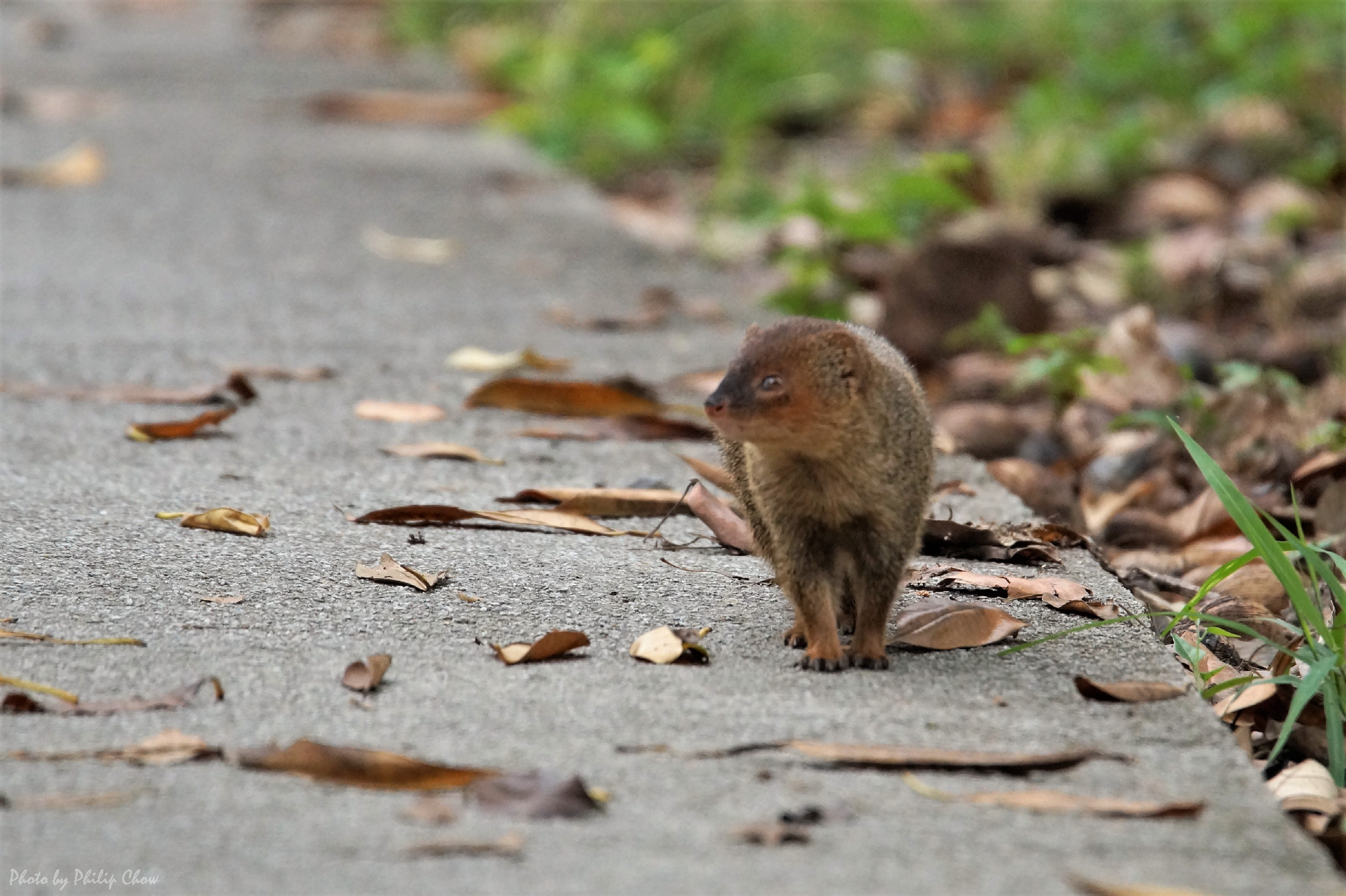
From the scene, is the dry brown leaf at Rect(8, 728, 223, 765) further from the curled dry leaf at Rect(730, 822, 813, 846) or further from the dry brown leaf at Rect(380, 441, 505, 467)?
the dry brown leaf at Rect(380, 441, 505, 467)

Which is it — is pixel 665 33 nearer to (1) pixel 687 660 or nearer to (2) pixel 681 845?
(1) pixel 687 660

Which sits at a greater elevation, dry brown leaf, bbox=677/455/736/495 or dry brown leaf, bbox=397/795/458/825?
dry brown leaf, bbox=397/795/458/825

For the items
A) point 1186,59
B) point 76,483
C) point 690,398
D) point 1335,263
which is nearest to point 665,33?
point 1186,59

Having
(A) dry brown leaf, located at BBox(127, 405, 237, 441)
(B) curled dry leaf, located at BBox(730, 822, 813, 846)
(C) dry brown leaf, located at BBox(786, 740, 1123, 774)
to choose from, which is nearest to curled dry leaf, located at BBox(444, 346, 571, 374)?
(A) dry brown leaf, located at BBox(127, 405, 237, 441)

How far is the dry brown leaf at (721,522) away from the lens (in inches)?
137

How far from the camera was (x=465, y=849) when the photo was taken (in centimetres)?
195

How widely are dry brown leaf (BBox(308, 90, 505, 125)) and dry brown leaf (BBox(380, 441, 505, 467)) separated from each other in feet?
18.2

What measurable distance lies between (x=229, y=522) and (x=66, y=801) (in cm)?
123

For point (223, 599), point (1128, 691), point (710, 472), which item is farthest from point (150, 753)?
point (710, 472)

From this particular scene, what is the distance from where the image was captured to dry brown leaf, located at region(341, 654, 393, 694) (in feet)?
8.06

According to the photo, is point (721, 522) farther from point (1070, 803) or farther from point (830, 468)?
point (1070, 803)

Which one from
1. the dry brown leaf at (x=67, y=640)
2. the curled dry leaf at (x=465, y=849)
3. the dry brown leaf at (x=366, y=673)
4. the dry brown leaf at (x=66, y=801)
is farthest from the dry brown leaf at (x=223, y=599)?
the curled dry leaf at (x=465, y=849)

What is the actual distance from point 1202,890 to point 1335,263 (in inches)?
200

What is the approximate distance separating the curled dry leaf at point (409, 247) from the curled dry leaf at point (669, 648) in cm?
364
